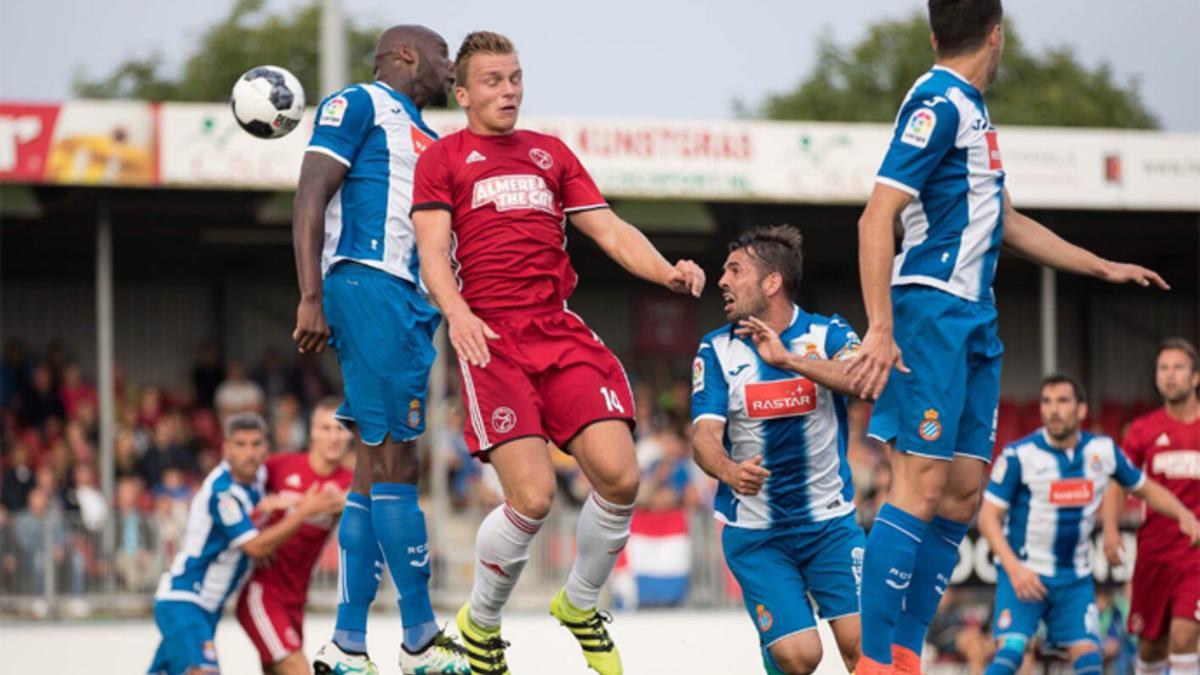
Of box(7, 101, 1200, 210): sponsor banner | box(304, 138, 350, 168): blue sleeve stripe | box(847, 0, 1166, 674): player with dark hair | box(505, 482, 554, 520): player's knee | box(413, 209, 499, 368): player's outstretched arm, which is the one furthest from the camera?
box(7, 101, 1200, 210): sponsor banner

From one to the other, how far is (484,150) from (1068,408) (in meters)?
6.59

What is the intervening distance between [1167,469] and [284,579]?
6440 mm

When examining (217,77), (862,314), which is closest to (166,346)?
(862,314)

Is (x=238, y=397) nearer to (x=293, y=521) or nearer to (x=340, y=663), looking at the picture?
(x=293, y=521)

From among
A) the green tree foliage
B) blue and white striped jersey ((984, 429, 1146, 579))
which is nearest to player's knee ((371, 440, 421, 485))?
blue and white striped jersey ((984, 429, 1146, 579))

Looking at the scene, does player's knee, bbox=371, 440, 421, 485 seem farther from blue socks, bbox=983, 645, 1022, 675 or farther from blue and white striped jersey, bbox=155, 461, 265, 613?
blue socks, bbox=983, 645, 1022, 675

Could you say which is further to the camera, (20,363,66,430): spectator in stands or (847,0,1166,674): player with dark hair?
(20,363,66,430): spectator in stands

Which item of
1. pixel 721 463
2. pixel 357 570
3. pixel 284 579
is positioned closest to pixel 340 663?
pixel 357 570

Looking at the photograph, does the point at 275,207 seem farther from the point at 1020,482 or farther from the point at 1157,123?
the point at 1157,123

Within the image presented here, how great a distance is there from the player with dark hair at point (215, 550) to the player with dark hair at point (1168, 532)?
597cm

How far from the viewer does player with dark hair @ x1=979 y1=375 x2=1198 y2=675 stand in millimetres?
12594

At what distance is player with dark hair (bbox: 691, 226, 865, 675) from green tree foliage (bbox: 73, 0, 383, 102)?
47669 mm

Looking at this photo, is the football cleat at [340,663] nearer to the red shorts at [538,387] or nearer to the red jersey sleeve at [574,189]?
the red shorts at [538,387]

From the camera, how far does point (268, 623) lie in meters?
11.7
